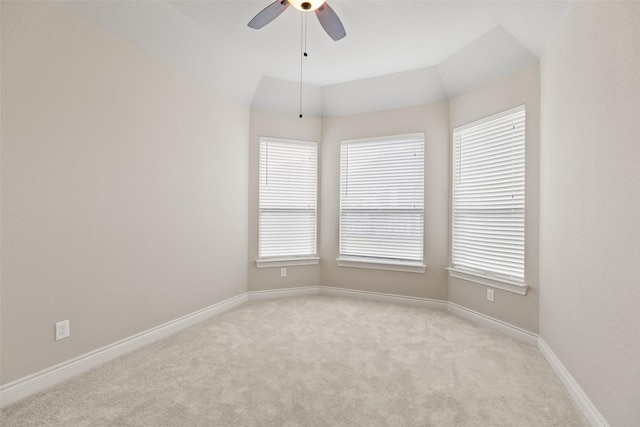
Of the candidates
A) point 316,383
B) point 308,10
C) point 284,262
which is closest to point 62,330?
point 316,383

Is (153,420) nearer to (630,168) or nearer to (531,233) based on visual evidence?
(630,168)

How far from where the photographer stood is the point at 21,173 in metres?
1.94

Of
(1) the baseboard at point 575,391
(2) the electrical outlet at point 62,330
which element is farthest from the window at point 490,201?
(2) the electrical outlet at point 62,330

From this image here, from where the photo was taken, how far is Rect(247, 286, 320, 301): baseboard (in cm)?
420

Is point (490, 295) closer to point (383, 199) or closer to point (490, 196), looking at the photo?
point (490, 196)

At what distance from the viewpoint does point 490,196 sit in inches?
128

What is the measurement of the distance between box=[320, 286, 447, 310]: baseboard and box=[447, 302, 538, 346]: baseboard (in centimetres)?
17

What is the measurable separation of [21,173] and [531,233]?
→ 385cm

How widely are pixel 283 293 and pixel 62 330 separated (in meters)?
2.53

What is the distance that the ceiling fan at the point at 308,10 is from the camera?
7.13ft

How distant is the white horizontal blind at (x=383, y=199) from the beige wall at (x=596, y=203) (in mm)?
1567

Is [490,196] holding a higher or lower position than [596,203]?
higher

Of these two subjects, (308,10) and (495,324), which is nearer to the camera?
(308,10)

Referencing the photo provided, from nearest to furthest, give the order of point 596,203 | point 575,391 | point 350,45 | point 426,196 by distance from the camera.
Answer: point 596,203 < point 575,391 < point 350,45 < point 426,196
